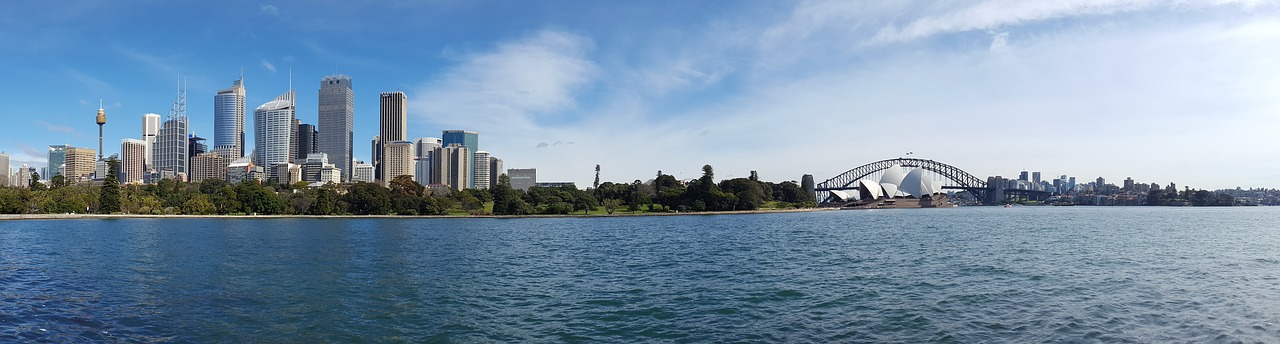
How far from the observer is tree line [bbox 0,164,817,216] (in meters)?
113

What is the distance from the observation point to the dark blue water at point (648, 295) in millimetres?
17047

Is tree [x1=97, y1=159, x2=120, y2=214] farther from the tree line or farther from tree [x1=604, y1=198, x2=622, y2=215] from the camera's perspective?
tree [x1=604, y1=198, x2=622, y2=215]

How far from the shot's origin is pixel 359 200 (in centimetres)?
12738

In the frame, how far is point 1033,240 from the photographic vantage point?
162 ft

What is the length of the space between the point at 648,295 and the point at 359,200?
116383 mm

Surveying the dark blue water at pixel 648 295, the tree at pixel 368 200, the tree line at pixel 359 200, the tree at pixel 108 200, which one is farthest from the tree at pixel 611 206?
the dark blue water at pixel 648 295

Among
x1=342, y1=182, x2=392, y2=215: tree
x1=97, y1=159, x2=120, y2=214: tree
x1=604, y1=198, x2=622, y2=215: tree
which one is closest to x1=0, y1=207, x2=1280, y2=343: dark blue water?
x1=342, y1=182, x2=392, y2=215: tree

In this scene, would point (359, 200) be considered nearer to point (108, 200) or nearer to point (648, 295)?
point (108, 200)

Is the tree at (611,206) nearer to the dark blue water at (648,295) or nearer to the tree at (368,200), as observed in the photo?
the tree at (368,200)

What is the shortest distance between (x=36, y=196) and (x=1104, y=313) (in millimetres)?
140063

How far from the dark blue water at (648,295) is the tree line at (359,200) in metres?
87.3

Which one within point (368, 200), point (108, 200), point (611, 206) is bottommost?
point (611, 206)

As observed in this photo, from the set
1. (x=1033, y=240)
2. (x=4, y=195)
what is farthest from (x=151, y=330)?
(x=4, y=195)

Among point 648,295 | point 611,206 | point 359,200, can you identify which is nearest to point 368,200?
point 359,200
